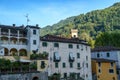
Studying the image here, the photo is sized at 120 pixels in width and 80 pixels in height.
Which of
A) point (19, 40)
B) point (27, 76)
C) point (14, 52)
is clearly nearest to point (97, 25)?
point (19, 40)

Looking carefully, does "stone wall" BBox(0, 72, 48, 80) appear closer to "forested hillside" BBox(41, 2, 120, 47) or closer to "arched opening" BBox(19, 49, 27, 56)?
"arched opening" BBox(19, 49, 27, 56)

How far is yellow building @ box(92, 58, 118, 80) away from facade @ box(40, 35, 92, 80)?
4367mm

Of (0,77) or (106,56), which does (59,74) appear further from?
(106,56)

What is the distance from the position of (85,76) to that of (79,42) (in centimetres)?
976

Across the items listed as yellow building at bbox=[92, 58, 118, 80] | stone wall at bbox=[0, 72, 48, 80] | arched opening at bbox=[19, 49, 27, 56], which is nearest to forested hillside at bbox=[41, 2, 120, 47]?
yellow building at bbox=[92, 58, 118, 80]

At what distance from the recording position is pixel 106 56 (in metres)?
87.3

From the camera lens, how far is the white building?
60.0 metres

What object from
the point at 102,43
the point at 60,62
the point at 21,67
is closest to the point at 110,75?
the point at 60,62

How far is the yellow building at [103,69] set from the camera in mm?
79938

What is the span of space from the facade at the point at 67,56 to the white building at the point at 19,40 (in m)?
2.39

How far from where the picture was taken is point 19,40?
6291 centimetres

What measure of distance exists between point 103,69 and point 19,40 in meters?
30.3

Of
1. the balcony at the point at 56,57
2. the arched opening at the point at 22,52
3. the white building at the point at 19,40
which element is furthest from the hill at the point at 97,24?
the arched opening at the point at 22,52

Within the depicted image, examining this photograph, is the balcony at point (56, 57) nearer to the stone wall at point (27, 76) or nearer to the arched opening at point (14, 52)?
the stone wall at point (27, 76)
